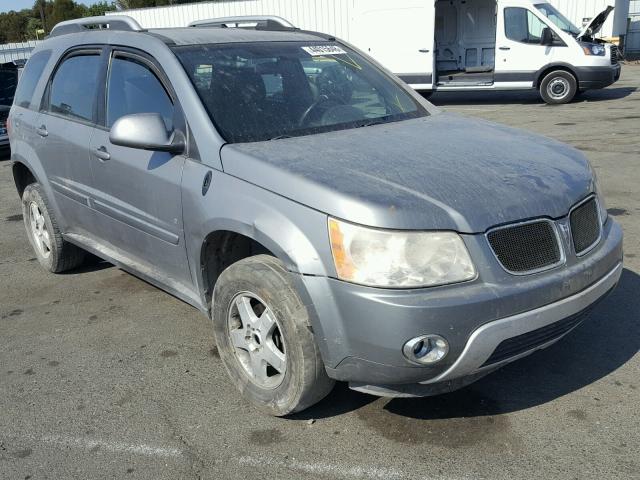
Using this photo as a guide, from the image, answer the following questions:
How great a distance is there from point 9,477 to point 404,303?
1.89 metres

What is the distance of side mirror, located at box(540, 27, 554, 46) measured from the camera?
15.2 m

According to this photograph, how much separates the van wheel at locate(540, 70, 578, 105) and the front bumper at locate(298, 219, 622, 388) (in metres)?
13.6

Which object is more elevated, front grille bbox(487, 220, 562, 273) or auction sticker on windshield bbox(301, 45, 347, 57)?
auction sticker on windshield bbox(301, 45, 347, 57)

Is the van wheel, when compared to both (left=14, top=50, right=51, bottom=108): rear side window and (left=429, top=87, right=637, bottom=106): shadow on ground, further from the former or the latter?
(left=14, top=50, right=51, bottom=108): rear side window

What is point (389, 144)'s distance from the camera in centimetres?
355

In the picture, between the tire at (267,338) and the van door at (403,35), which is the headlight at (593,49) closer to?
the van door at (403,35)

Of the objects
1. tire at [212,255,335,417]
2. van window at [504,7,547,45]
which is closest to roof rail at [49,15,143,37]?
tire at [212,255,335,417]

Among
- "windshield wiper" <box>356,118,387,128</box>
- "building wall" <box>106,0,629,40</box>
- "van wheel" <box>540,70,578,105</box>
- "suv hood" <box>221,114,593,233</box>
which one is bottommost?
"van wheel" <box>540,70,578,105</box>

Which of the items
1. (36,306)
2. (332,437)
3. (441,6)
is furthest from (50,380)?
(441,6)

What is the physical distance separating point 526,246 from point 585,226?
50cm

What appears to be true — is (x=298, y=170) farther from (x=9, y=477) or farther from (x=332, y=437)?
(x=9, y=477)

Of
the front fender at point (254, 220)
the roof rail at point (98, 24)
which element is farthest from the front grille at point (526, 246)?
the roof rail at point (98, 24)

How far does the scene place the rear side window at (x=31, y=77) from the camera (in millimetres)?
5375

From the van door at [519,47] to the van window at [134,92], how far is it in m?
13.0
